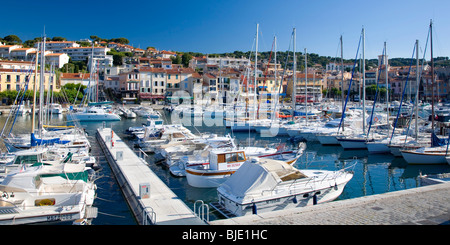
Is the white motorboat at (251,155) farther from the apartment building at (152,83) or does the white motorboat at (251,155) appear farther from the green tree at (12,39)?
the green tree at (12,39)

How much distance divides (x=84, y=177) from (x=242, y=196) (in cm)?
747

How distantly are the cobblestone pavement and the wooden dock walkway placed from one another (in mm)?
2231

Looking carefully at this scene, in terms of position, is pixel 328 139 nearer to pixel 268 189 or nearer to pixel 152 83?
A: pixel 268 189

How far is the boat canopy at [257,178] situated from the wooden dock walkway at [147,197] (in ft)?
6.56

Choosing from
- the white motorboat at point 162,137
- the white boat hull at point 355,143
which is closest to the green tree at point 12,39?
→ the white motorboat at point 162,137

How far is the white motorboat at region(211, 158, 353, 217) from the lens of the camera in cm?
1280

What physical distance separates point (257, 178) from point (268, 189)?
58 centimetres

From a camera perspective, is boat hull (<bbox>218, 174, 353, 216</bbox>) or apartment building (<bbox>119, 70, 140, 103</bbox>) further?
apartment building (<bbox>119, 70, 140, 103</bbox>)

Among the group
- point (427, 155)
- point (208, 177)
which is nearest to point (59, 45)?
point (208, 177)

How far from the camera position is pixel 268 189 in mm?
13164

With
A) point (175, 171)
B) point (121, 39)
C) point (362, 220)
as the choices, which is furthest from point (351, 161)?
point (121, 39)

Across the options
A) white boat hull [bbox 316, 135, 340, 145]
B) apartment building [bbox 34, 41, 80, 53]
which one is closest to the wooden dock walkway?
white boat hull [bbox 316, 135, 340, 145]

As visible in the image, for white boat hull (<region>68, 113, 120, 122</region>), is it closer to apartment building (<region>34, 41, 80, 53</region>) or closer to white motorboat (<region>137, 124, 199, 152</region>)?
white motorboat (<region>137, 124, 199, 152</region>)
